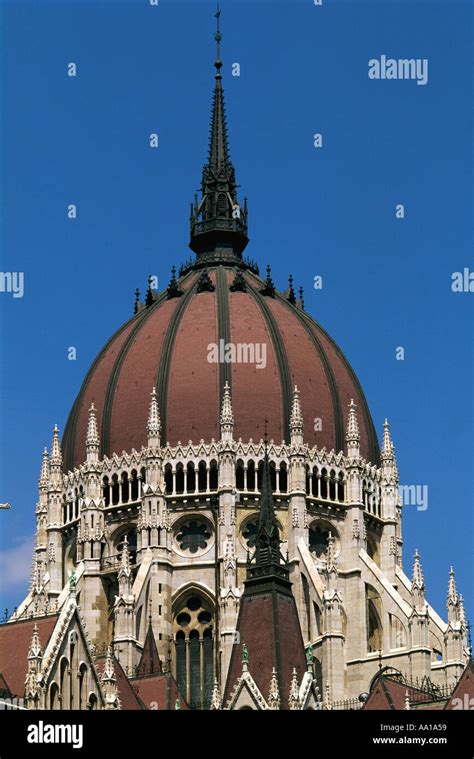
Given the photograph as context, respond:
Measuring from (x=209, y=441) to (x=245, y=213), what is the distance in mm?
22447

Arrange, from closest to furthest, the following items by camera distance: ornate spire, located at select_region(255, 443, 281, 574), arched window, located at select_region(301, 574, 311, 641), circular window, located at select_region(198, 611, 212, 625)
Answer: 1. ornate spire, located at select_region(255, 443, 281, 574)
2. arched window, located at select_region(301, 574, 311, 641)
3. circular window, located at select_region(198, 611, 212, 625)

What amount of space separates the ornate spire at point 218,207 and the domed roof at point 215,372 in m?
4.51

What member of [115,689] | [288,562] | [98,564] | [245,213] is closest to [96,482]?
[98,564]

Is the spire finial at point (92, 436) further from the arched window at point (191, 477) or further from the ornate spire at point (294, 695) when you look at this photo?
the ornate spire at point (294, 695)

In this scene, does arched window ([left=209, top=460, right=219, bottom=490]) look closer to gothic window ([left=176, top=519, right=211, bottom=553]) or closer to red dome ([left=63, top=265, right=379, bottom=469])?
red dome ([left=63, top=265, right=379, bottom=469])

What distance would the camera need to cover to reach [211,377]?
11612 cm

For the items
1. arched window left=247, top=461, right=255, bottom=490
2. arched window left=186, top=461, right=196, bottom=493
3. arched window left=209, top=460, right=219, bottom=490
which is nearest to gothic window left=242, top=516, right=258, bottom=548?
arched window left=247, top=461, right=255, bottom=490

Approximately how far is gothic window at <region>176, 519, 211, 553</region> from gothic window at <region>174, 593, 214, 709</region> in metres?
3.17

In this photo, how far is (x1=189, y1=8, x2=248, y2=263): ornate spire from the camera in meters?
128

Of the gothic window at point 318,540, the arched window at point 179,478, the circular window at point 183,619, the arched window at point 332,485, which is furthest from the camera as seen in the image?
the arched window at point 332,485

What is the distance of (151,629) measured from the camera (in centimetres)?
10806

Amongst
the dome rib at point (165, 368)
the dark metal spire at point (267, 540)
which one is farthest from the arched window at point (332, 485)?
the dark metal spire at point (267, 540)

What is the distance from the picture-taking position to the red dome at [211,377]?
116 meters
